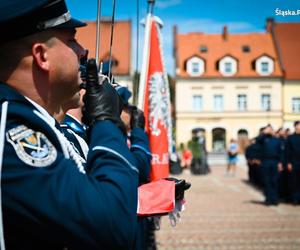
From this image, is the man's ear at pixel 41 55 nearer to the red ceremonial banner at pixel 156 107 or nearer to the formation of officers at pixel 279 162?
the red ceremonial banner at pixel 156 107

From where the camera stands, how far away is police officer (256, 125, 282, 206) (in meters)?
10.1

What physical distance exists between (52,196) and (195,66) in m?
36.7

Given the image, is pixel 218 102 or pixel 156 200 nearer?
pixel 156 200

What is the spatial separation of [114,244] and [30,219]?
19cm

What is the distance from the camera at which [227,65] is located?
115 feet

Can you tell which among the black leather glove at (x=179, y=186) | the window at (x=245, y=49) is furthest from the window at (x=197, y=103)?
the black leather glove at (x=179, y=186)

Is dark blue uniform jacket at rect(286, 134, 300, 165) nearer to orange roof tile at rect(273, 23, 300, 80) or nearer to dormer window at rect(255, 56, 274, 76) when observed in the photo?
orange roof tile at rect(273, 23, 300, 80)

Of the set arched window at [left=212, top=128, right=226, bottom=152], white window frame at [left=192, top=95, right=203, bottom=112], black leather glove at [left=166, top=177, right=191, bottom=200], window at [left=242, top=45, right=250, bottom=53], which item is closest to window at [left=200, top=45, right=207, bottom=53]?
Result: window at [left=242, top=45, right=250, bottom=53]

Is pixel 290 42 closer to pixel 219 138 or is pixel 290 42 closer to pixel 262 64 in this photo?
pixel 262 64

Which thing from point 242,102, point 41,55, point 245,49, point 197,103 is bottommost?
point 41,55

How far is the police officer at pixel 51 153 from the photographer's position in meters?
1.01

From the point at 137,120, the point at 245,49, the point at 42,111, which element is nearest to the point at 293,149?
the point at 137,120

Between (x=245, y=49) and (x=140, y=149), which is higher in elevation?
(x=245, y=49)

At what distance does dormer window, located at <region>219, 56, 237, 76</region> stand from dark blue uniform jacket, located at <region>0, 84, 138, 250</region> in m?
33.7
